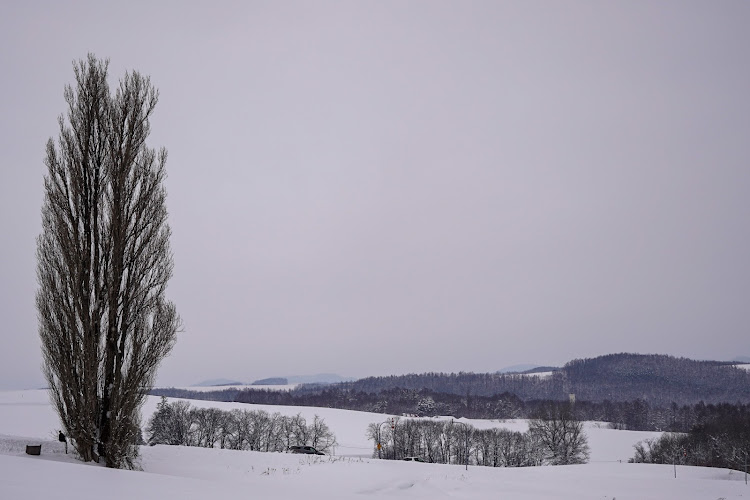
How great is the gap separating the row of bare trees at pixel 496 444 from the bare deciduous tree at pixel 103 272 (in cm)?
6078

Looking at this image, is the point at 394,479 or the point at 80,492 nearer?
the point at 80,492

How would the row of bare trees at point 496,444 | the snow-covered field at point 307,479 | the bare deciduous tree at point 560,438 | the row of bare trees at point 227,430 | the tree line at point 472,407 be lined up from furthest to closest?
the tree line at point 472,407 → the row of bare trees at point 496,444 → the bare deciduous tree at point 560,438 → the row of bare trees at point 227,430 → the snow-covered field at point 307,479

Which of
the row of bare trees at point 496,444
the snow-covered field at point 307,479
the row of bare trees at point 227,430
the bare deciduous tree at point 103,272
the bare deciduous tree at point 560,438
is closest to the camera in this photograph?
the snow-covered field at point 307,479

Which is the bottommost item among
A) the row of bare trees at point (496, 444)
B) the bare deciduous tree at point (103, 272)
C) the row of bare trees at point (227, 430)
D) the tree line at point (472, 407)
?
the tree line at point (472, 407)

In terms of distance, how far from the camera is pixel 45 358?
648 inches

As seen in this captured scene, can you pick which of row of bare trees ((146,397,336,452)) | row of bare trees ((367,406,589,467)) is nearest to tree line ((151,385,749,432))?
row of bare trees ((367,406,589,467))

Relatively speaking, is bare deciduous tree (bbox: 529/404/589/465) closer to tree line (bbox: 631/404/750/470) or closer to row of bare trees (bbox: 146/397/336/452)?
tree line (bbox: 631/404/750/470)

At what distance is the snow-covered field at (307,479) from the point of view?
10680 mm

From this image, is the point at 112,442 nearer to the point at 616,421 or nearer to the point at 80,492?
the point at 80,492

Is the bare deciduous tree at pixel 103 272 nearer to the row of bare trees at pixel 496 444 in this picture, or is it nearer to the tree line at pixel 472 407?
the row of bare trees at pixel 496 444

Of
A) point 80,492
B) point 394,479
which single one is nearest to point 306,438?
point 394,479

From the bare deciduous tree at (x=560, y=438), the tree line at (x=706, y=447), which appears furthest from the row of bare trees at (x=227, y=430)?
the tree line at (x=706, y=447)

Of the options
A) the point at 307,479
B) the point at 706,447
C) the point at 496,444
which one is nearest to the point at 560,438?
the point at 496,444

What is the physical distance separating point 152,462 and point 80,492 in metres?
11.0
